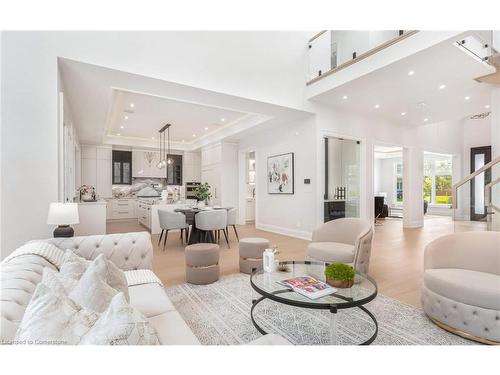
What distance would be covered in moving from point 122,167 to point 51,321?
9478 millimetres

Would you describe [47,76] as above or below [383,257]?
above

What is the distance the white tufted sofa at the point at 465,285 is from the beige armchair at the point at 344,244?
2.27ft

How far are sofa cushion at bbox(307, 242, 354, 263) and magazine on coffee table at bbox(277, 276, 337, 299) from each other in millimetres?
919

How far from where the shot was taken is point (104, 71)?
3.61 metres

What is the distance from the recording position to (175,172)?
10266mm

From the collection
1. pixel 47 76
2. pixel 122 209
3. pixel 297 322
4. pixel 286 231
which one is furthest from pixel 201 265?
pixel 122 209

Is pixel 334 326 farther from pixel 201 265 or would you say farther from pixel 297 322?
pixel 201 265

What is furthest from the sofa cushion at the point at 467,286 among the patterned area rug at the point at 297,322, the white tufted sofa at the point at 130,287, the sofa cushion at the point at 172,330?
the sofa cushion at the point at 172,330

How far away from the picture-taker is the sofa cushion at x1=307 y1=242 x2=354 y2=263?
306 centimetres

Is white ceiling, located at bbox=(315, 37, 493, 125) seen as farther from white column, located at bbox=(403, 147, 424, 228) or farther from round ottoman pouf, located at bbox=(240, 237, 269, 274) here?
round ottoman pouf, located at bbox=(240, 237, 269, 274)

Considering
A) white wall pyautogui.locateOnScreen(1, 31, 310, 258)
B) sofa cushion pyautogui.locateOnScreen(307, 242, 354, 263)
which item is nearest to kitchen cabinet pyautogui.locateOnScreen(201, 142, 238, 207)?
white wall pyautogui.locateOnScreen(1, 31, 310, 258)

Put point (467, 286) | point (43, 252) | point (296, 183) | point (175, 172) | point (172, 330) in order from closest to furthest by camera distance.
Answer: point (172, 330), point (43, 252), point (467, 286), point (296, 183), point (175, 172)

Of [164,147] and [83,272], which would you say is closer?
[83,272]

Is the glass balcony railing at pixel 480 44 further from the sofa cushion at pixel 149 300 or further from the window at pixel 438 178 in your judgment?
the window at pixel 438 178
